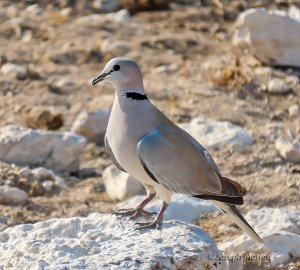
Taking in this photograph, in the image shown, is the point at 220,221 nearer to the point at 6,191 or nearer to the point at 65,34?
the point at 6,191

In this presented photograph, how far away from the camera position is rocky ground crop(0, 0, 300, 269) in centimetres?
758

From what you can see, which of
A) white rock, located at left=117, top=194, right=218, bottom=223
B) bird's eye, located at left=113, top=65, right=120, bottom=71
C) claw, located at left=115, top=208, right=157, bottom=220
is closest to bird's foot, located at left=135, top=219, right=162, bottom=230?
claw, located at left=115, top=208, right=157, bottom=220

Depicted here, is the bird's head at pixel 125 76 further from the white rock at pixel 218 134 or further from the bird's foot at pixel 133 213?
the white rock at pixel 218 134

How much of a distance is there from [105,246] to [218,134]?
3517 millimetres

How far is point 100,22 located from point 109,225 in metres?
6.90

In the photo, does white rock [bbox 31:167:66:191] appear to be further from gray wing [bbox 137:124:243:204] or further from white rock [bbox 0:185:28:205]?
gray wing [bbox 137:124:243:204]

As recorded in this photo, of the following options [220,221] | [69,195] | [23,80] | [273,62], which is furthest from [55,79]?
[220,221]

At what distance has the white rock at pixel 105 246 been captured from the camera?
4730 millimetres

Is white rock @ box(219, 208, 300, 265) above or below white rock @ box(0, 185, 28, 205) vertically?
above

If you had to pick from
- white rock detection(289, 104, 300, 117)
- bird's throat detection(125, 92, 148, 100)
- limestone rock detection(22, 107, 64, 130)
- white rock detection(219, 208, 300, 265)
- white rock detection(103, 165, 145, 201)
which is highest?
bird's throat detection(125, 92, 148, 100)

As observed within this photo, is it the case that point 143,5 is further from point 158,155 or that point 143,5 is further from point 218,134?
point 158,155

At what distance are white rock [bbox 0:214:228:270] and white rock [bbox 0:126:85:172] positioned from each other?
2737 millimetres

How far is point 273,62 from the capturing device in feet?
32.4

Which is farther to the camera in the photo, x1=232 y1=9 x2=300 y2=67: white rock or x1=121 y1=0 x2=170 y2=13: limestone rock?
x1=121 y1=0 x2=170 y2=13: limestone rock
